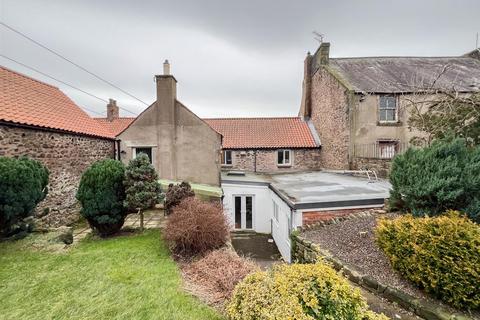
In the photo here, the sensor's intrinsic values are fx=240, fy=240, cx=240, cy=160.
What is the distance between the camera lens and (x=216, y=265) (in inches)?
249

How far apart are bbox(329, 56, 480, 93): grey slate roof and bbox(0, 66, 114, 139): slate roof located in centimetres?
1929

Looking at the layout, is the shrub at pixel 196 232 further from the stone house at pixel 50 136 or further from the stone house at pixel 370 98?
the stone house at pixel 370 98

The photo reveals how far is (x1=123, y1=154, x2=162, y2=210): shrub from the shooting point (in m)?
8.95

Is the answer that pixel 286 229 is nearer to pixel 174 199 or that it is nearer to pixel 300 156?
pixel 174 199

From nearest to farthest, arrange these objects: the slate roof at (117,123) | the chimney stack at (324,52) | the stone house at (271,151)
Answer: the chimney stack at (324,52) → the stone house at (271,151) → the slate roof at (117,123)

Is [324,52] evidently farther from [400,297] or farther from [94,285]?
[94,285]

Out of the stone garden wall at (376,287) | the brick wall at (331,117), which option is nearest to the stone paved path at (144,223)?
the stone garden wall at (376,287)

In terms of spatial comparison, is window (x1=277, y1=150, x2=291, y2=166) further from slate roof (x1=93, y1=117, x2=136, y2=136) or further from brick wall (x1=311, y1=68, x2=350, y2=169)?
slate roof (x1=93, y1=117, x2=136, y2=136)

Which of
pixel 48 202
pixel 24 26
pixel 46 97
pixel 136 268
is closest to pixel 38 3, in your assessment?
pixel 24 26

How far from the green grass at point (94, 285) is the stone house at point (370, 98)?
49.6ft

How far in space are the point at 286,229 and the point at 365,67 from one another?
1912 cm

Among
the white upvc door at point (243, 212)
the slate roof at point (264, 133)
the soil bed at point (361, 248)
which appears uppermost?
the slate roof at point (264, 133)

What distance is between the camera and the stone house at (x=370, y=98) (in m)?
18.6

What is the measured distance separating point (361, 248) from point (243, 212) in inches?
395
